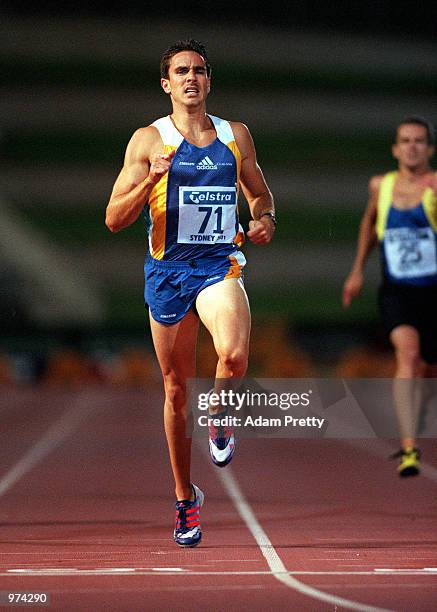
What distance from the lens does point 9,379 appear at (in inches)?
982

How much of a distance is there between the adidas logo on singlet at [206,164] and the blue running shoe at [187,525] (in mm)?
1486

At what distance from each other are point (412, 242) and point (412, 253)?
7 cm

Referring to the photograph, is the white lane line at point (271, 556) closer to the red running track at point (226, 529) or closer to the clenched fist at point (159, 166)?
the red running track at point (226, 529)

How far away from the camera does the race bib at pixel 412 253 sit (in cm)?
839

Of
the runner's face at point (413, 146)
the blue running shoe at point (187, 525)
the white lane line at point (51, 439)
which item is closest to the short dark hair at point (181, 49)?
the blue running shoe at point (187, 525)

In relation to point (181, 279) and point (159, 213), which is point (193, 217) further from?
point (181, 279)

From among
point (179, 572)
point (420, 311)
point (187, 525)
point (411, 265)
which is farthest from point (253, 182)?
point (420, 311)

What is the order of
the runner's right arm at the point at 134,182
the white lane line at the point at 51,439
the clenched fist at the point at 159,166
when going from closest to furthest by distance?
1. the clenched fist at the point at 159,166
2. the runner's right arm at the point at 134,182
3. the white lane line at the point at 51,439

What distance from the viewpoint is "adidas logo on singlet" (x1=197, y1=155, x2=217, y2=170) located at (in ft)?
18.2

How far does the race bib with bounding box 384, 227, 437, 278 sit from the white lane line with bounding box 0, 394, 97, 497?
9.47ft

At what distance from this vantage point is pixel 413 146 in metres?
8.45

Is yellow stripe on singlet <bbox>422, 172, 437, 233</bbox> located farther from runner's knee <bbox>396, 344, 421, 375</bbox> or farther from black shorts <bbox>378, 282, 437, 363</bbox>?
runner's knee <bbox>396, 344, 421, 375</bbox>

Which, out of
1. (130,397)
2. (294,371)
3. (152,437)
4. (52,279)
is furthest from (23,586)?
(52,279)

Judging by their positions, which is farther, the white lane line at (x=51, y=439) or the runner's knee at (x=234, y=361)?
the white lane line at (x=51, y=439)
